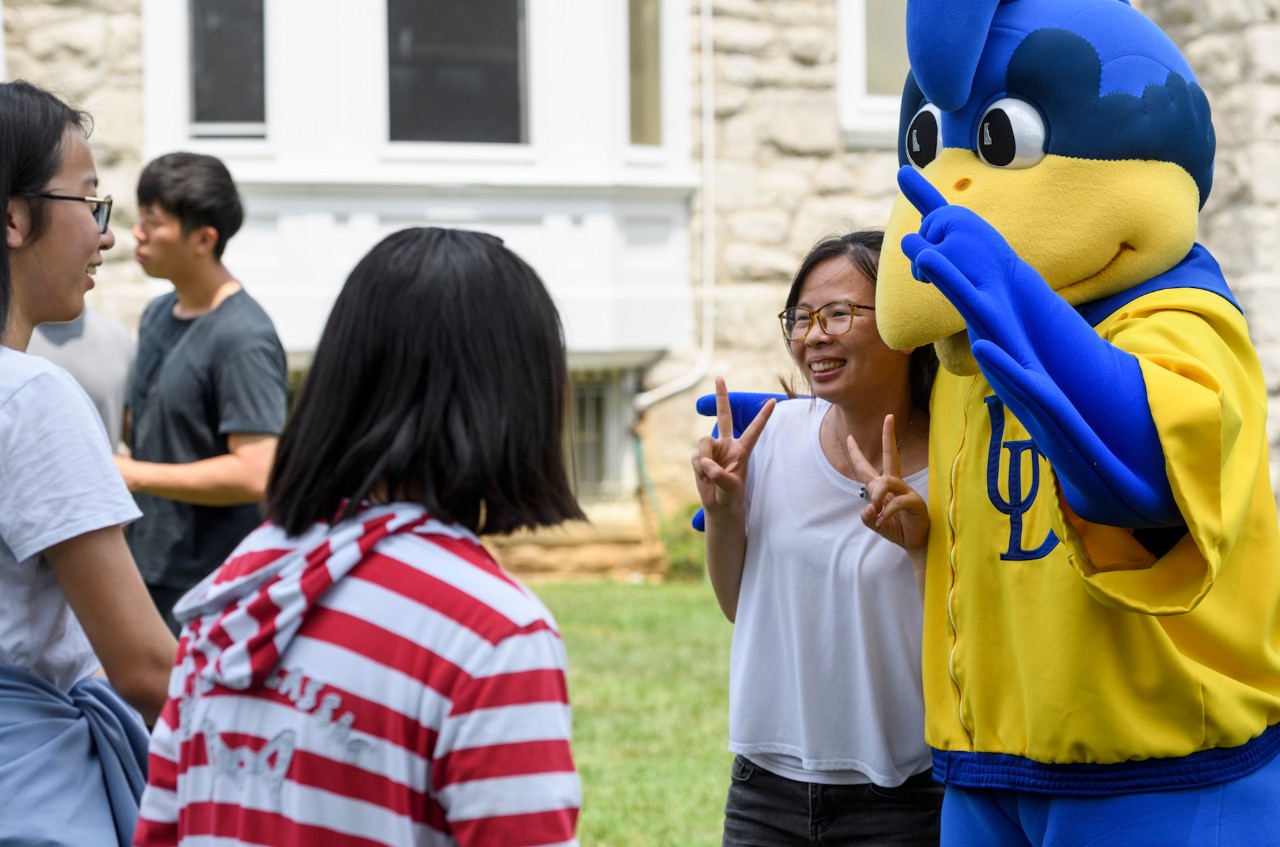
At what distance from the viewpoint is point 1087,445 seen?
5.97ft

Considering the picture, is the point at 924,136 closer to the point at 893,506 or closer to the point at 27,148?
the point at 893,506

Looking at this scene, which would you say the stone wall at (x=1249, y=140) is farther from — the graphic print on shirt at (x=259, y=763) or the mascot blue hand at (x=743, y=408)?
the graphic print on shirt at (x=259, y=763)

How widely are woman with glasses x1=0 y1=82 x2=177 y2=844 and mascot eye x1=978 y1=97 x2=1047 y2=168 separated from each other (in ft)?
4.22

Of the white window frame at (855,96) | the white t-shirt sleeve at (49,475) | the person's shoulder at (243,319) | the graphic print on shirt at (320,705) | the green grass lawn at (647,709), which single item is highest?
the white window frame at (855,96)

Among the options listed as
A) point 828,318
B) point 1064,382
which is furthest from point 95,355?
point 1064,382

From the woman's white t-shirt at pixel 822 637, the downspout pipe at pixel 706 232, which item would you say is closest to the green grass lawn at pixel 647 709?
the downspout pipe at pixel 706 232

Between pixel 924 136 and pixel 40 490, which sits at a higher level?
pixel 924 136

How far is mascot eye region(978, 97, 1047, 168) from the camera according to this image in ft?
6.98

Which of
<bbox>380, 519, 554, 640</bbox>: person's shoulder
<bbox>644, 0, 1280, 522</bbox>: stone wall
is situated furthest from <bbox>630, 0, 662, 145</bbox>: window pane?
<bbox>380, 519, 554, 640</bbox>: person's shoulder

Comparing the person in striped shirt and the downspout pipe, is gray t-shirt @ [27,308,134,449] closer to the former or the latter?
the person in striped shirt

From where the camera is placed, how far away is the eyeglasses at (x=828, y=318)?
2.53 m

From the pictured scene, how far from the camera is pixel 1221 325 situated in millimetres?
2029

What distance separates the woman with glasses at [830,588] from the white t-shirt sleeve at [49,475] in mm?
978

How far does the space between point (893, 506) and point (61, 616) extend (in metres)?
1.20
